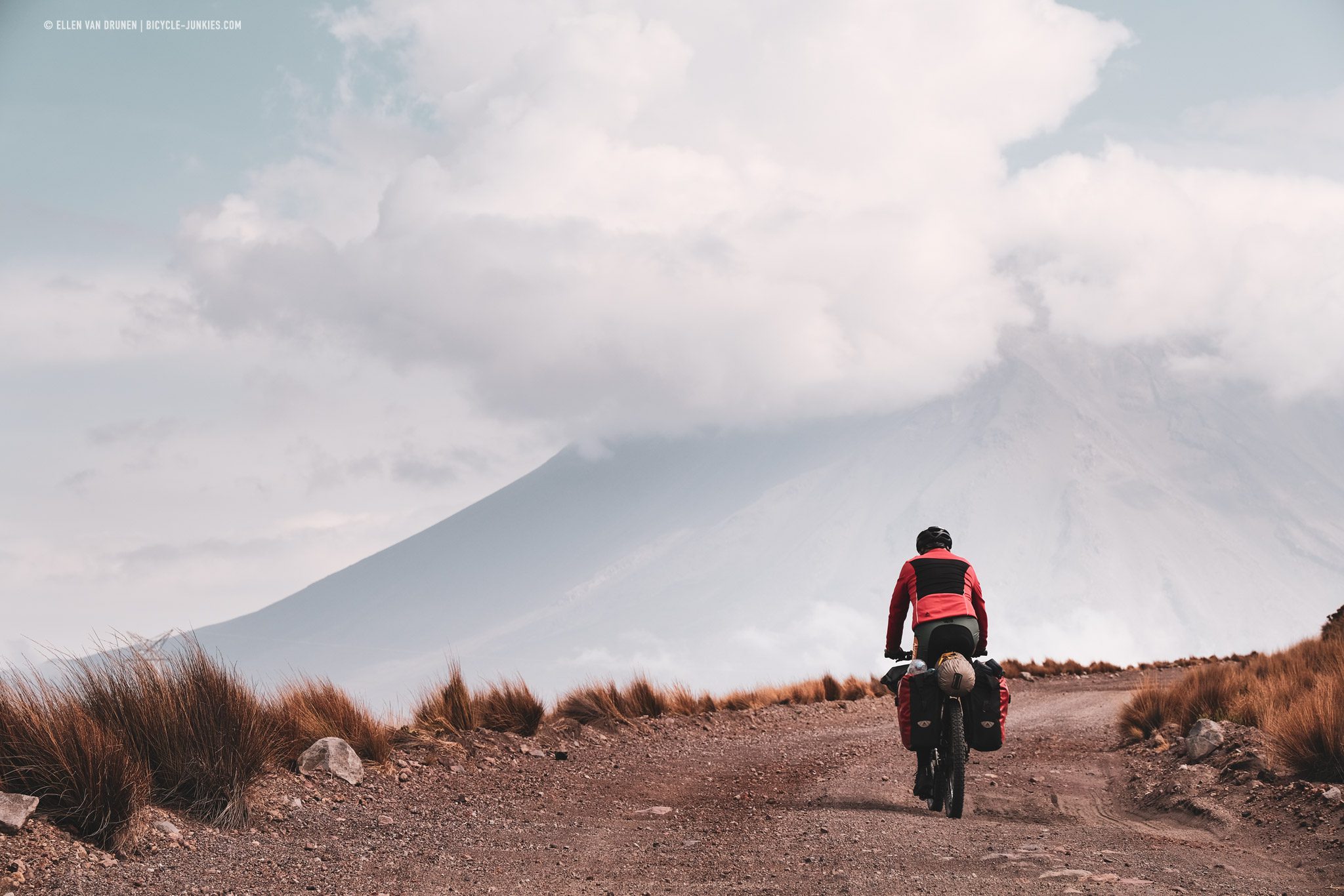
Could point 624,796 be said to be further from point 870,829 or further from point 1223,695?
point 1223,695

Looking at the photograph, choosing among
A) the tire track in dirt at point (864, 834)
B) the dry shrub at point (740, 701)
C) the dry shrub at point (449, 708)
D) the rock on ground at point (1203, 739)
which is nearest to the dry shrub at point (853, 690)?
the dry shrub at point (740, 701)

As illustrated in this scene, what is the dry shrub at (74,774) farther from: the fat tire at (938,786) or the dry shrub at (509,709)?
the fat tire at (938,786)

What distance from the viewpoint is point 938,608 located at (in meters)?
7.23

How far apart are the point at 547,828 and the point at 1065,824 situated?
3.72 metres

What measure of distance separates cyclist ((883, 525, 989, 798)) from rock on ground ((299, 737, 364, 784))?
4.28 m

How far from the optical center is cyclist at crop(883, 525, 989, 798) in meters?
7.17

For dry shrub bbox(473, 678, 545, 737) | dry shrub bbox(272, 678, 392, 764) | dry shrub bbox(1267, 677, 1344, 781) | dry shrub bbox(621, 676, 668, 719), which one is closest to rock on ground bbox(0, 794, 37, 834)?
dry shrub bbox(272, 678, 392, 764)

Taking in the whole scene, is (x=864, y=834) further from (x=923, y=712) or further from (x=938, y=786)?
(x=938, y=786)

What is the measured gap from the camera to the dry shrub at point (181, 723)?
22.2ft

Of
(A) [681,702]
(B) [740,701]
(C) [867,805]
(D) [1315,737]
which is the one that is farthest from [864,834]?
(B) [740,701]

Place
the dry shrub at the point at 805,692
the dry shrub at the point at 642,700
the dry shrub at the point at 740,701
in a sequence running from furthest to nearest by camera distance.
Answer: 1. the dry shrub at the point at 805,692
2. the dry shrub at the point at 740,701
3. the dry shrub at the point at 642,700

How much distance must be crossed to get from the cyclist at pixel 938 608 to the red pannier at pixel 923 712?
20cm

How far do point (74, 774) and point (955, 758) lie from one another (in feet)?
18.3

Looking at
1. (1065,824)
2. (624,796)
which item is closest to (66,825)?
(624,796)
